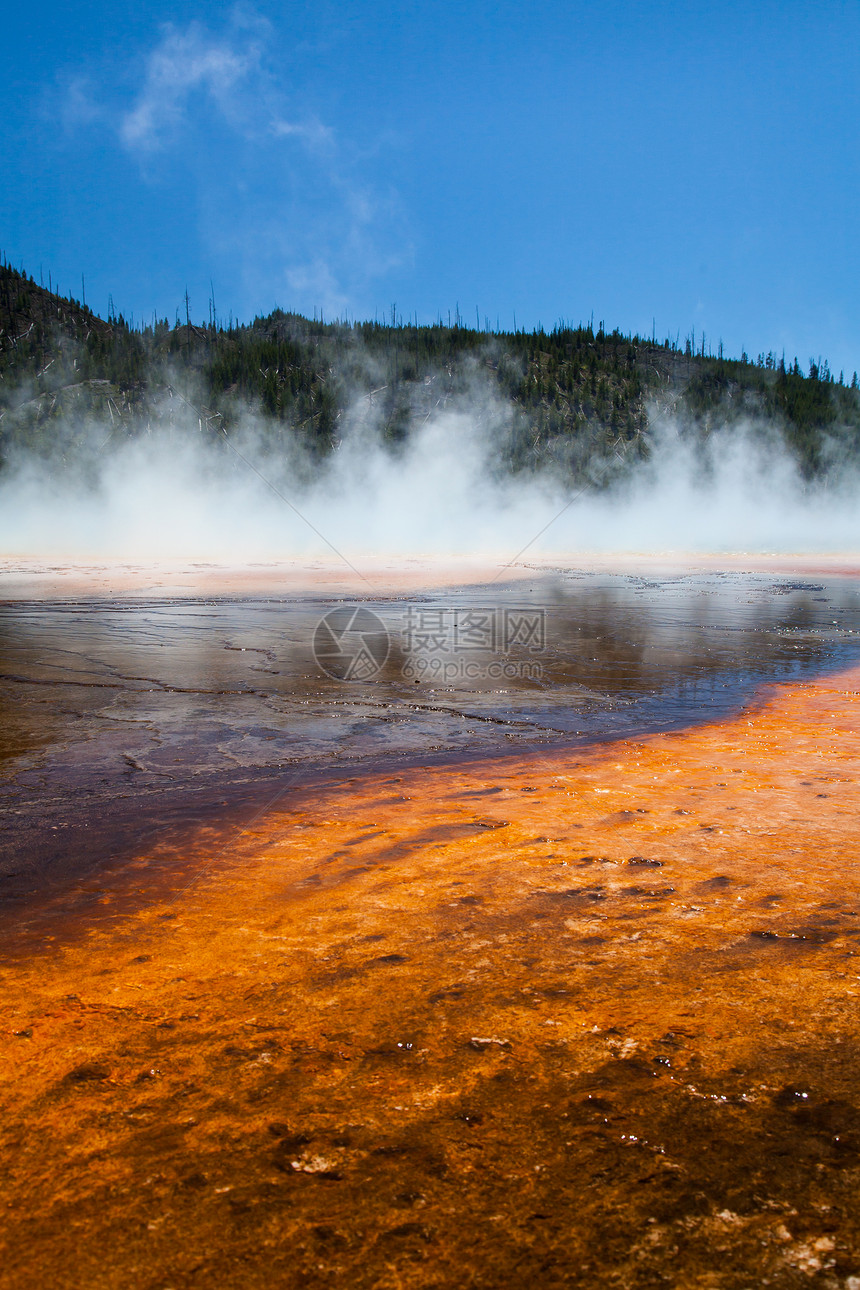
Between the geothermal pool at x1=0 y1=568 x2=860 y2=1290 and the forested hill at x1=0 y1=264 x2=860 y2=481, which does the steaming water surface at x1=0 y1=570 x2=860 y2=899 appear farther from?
the forested hill at x1=0 y1=264 x2=860 y2=481

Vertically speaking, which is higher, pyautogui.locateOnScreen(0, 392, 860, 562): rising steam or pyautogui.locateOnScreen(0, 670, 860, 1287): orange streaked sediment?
pyautogui.locateOnScreen(0, 392, 860, 562): rising steam

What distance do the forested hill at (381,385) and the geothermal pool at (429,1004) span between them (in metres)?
66.9

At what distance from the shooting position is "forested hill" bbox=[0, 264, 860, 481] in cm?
6781

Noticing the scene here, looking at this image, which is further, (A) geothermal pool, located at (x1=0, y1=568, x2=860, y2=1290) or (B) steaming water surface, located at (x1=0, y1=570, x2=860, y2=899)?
(B) steaming water surface, located at (x1=0, y1=570, x2=860, y2=899)

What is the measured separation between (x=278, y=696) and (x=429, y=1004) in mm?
3482

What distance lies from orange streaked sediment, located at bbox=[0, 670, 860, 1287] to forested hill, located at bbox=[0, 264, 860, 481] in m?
67.9

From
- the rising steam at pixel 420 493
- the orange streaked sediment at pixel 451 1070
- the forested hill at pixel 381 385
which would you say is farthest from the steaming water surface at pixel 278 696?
the forested hill at pixel 381 385

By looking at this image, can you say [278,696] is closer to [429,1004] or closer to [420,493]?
[429,1004]

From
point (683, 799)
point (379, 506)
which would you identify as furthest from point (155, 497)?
point (683, 799)

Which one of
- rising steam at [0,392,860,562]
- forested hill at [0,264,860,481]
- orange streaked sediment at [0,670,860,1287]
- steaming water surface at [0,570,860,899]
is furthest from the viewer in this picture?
forested hill at [0,264,860,481]

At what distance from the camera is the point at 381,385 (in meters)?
76.0

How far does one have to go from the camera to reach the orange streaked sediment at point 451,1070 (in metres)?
1.06

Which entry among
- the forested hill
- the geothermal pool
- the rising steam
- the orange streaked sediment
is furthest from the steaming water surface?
the forested hill

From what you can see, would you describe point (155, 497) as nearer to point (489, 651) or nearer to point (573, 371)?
point (573, 371)
